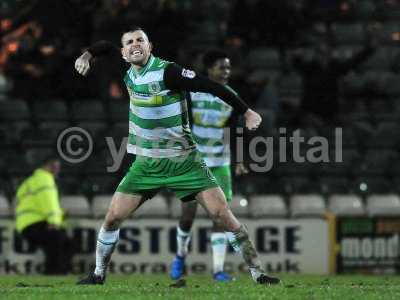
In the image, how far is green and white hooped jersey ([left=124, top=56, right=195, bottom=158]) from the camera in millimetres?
9664

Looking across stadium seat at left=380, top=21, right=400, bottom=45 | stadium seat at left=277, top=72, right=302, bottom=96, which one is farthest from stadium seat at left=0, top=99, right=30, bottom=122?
stadium seat at left=380, top=21, right=400, bottom=45

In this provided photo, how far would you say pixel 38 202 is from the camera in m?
16.5

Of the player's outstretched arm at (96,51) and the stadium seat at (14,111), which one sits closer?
the player's outstretched arm at (96,51)

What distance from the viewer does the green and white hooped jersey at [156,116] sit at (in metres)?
9.66

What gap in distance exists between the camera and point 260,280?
32.5 ft

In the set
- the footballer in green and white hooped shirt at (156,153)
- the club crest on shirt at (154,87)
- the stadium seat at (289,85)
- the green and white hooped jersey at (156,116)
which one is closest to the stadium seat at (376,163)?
the stadium seat at (289,85)

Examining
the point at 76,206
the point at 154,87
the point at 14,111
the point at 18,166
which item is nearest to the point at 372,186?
the point at 76,206

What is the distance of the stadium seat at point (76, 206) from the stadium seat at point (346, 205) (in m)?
3.85

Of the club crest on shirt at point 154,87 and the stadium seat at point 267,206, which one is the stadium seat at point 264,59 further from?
the club crest on shirt at point 154,87

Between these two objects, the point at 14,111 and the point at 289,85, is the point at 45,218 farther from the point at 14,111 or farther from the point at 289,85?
the point at 289,85

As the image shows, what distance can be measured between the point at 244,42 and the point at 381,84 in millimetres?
2825

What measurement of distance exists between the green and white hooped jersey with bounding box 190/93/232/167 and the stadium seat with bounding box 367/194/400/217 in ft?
15.6

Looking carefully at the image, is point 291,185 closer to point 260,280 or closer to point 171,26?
point 171,26

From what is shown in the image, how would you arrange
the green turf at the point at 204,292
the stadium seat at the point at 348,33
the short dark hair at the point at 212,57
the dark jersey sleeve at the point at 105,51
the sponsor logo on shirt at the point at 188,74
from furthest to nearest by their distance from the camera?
the stadium seat at the point at 348,33
the short dark hair at the point at 212,57
the dark jersey sleeve at the point at 105,51
the sponsor logo on shirt at the point at 188,74
the green turf at the point at 204,292
